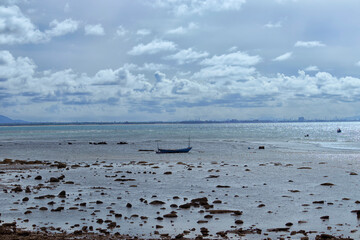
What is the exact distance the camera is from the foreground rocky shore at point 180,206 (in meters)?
19.8

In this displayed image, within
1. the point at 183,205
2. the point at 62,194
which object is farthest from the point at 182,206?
the point at 62,194

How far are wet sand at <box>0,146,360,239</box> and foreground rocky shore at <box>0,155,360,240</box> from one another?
0.16 feet

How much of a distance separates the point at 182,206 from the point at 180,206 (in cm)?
19

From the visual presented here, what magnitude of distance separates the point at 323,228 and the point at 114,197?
50.8 ft

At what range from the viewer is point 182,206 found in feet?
83.6

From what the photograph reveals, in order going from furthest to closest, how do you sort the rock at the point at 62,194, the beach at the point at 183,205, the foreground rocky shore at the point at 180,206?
the rock at the point at 62,194 → the beach at the point at 183,205 → the foreground rocky shore at the point at 180,206

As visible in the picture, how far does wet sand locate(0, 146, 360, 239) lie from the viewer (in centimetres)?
1983

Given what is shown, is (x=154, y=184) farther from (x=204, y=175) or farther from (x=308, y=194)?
(x=308, y=194)

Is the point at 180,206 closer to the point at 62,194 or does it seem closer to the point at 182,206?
the point at 182,206

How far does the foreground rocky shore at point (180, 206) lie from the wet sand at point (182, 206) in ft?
0.16

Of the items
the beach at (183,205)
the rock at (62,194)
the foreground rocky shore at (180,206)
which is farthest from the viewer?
the rock at (62,194)

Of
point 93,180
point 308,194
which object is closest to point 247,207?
point 308,194

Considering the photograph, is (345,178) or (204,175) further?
(204,175)

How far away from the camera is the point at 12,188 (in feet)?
108
